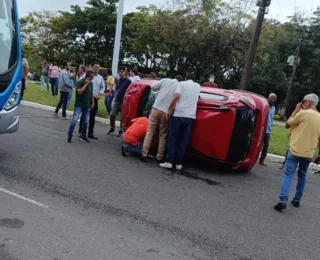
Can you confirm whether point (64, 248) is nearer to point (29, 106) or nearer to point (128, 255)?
point (128, 255)

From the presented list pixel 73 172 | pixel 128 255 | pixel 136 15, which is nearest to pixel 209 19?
pixel 136 15

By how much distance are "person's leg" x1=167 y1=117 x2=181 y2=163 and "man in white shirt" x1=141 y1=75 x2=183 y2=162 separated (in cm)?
24

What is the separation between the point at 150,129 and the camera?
22.8 ft

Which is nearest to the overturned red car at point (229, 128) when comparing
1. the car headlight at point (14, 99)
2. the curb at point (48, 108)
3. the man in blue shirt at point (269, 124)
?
the man in blue shirt at point (269, 124)

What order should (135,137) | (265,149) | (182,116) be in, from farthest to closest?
1. (265,149)
2. (135,137)
3. (182,116)

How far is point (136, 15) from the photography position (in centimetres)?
3447

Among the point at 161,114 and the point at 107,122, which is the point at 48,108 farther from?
the point at 161,114

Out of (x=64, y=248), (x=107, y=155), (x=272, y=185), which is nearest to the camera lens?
(x=64, y=248)

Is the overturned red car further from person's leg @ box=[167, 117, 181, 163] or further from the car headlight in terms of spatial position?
the car headlight

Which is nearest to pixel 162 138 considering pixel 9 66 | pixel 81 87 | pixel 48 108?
pixel 81 87

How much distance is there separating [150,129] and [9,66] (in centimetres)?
268

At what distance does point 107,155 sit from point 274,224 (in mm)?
3603

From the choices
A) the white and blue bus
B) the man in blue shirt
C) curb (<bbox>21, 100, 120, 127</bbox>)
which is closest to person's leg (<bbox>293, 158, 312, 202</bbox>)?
the man in blue shirt

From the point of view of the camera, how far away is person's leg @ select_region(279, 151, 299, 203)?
203 inches
